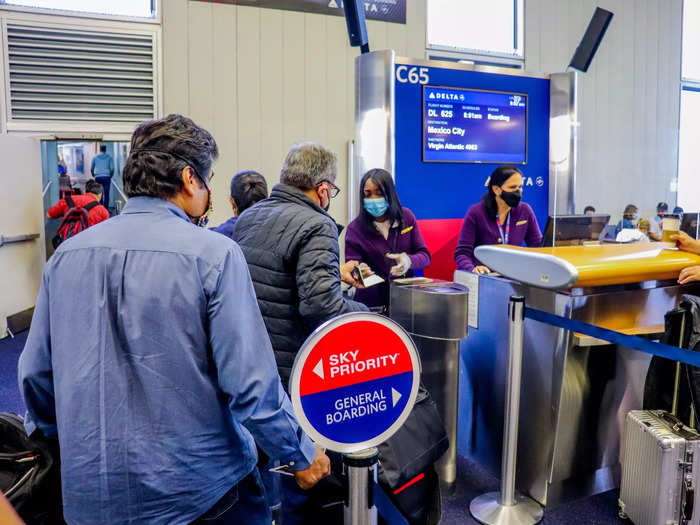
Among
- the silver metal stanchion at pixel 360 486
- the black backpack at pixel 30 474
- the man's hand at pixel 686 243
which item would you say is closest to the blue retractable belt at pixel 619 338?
the man's hand at pixel 686 243

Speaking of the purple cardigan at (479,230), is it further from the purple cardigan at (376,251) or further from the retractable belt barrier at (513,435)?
the retractable belt barrier at (513,435)

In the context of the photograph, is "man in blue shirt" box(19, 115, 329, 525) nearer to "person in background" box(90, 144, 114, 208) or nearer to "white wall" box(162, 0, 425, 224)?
"white wall" box(162, 0, 425, 224)

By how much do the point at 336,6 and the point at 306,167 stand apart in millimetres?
5259

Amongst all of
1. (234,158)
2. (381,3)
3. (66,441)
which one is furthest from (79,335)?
(381,3)

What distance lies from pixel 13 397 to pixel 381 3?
216 inches

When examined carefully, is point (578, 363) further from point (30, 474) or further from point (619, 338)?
point (30, 474)

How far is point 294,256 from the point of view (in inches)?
68.5

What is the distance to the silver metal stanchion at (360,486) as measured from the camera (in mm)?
1126

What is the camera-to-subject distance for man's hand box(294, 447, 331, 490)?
1204mm

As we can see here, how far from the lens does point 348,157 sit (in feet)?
21.7

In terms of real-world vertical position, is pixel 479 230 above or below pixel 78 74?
below

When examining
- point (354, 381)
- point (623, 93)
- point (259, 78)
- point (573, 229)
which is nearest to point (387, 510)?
point (354, 381)

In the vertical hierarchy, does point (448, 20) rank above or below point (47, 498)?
above

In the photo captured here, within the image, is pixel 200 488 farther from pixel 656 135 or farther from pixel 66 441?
pixel 656 135
